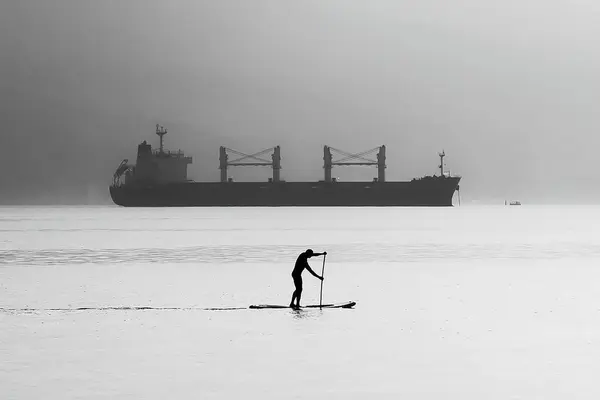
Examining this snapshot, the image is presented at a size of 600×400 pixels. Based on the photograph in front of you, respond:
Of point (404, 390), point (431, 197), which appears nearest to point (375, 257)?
point (404, 390)

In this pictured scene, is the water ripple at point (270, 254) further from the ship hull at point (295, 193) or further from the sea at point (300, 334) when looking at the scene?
the ship hull at point (295, 193)

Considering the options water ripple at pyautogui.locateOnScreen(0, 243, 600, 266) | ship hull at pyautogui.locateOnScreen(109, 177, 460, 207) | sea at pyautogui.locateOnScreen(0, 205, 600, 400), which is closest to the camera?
sea at pyautogui.locateOnScreen(0, 205, 600, 400)

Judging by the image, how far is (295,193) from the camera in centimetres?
14900

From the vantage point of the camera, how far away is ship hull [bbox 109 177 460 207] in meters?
144

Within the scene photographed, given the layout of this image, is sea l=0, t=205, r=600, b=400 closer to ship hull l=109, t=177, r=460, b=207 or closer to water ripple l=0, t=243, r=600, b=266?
water ripple l=0, t=243, r=600, b=266

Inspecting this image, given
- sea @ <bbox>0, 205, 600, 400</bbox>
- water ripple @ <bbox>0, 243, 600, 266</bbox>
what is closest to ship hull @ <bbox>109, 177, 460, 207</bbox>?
water ripple @ <bbox>0, 243, 600, 266</bbox>

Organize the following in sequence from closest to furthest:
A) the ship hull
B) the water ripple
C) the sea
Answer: the sea → the water ripple → the ship hull

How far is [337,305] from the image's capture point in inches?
570

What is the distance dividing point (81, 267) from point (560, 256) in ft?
52.0

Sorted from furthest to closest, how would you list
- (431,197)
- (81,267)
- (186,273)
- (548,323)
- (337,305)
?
1. (431,197)
2. (81,267)
3. (186,273)
4. (337,305)
5. (548,323)

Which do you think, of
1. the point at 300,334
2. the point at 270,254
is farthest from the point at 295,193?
the point at 300,334

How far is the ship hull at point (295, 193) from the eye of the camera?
144 meters

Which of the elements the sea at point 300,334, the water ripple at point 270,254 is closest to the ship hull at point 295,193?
the water ripple at point 270,254

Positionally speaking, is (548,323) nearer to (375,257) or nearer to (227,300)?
(227,300)
